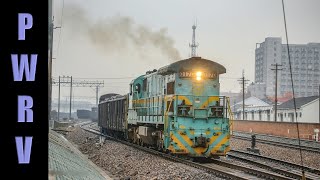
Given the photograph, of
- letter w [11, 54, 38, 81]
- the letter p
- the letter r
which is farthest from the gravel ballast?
the letter p

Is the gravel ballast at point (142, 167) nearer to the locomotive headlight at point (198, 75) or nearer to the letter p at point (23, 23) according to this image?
the locomotive headlight at point (198, 75)

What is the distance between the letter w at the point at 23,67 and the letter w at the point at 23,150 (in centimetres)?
69

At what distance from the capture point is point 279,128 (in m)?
35.0

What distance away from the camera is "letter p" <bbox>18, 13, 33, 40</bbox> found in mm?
4996

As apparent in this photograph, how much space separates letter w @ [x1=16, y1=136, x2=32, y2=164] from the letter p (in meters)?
1.15

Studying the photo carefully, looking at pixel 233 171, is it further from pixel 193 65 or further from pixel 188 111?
pixel 193 65

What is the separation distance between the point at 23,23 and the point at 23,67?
0.49 meters

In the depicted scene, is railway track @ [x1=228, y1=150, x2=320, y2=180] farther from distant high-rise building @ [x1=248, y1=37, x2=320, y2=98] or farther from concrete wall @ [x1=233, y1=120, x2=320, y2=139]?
distant high-rise building @ [x1=248, y1=37, x2=320, y2=98]

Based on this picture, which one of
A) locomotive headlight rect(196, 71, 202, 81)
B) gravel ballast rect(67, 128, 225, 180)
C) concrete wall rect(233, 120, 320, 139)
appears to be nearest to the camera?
Result: gravel ballast rect(67, 128, 225, 180)

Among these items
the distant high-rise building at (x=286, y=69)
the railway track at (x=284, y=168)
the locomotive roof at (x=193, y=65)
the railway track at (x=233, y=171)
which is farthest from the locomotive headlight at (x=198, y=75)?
the distant high-rise building at (x=286, y=69)

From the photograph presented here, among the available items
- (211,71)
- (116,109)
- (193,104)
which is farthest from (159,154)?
(116,109)

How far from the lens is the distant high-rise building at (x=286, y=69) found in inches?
4427

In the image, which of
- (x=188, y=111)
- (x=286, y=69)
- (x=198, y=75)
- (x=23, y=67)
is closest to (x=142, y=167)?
(x=188, y=111)

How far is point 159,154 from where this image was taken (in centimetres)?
1583
